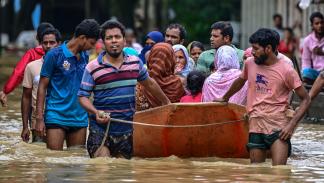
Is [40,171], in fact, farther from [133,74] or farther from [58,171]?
[133,74]

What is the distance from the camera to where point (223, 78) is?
13.5m

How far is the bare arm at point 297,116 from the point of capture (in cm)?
1105

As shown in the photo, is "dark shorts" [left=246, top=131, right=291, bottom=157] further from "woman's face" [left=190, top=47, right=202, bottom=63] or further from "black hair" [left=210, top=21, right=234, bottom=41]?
"woman's face" [left=190, top=47, right=202, bottom=63]

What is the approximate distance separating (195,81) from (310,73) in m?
5.69

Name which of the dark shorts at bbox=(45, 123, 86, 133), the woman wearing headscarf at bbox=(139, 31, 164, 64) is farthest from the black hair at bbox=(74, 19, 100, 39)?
the woman wearing headscarf at bbox=(139, 31, 164, 64)

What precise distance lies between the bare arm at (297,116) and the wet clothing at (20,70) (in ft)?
12.8

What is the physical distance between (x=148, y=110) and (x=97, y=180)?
2075 mm

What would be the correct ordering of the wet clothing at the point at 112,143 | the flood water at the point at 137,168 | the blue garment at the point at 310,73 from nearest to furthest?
1. the flood water at the point at 137,168
2. the wet clothing at the point at 112,143
3. the blue garment at the point at 310,73

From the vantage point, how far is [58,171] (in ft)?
37.8

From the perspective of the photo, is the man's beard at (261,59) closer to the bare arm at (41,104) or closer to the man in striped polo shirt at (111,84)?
the man in striped polo shirt at (111,84)

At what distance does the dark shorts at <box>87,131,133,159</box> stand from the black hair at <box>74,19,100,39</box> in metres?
1.14

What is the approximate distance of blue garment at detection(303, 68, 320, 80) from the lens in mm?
18844

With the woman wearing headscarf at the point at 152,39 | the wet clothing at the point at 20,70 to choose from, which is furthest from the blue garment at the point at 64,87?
the woman wearing headscarf at the point at 152,39

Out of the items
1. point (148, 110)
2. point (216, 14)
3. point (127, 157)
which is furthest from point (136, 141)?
point (216, 14)
